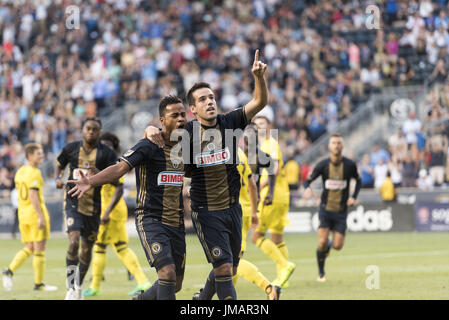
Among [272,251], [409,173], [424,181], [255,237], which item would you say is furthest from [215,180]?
[409,173]

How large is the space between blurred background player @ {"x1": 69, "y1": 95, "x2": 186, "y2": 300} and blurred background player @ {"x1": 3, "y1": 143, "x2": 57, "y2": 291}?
180 inches

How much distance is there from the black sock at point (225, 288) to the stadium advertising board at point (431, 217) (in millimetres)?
16449

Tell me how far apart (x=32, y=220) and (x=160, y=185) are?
532 centimetres

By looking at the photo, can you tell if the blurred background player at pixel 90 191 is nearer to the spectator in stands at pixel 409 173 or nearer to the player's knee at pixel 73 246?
the player's knee at pixel 73 246

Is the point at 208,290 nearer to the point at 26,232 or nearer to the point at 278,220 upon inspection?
the point at 278,220

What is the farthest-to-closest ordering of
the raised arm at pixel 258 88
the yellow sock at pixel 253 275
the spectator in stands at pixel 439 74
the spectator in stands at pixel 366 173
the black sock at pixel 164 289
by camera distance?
the spectator in stands at pixel 439 74
the spectator in stands at pixel 366 173
the yellow sock at pixel 253 275
the black sock at pixel 164 289
the raised arm at pixel 258 88

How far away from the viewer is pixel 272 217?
13.4 metres

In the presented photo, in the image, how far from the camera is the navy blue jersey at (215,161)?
339 inches

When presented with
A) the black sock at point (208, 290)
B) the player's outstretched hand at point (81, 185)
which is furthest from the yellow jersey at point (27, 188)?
the player's outstretched hand at point (81, 185)

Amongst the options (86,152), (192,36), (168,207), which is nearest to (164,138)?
(168,207)

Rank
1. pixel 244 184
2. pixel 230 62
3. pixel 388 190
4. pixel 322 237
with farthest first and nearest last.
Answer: pixel 230 62 < pixel 388 190 < pixel 322 237 < pixel 244 184

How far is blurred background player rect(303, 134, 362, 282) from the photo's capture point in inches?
564

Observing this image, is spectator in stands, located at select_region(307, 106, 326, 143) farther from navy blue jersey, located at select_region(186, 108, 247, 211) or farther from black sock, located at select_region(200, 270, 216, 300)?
navy blue jersey, located at select_region(186, 108, 247, 211)

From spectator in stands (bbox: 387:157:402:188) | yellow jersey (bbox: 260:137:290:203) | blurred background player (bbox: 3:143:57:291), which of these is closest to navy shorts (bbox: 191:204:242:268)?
yellow jersey (bbox: 260:137:290:203)
